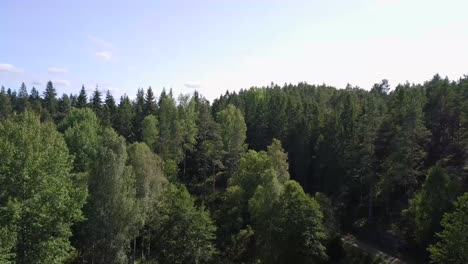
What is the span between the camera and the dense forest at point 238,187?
27688 millimetres

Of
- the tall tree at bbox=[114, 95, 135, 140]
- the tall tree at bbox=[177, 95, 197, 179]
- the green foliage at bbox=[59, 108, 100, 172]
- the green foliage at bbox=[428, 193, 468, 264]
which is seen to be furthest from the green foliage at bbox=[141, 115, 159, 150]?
the green foliage at bbox=[428, 193, 468, 264]

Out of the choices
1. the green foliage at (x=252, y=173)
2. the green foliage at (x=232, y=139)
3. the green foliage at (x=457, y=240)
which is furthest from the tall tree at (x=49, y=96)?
the green foliage at (x=457, y=240)

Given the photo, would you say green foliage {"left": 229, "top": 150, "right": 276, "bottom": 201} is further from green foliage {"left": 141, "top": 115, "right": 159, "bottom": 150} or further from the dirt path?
green foliage {"left": 141, "top": 115, "right": 159, "bottom": 150}

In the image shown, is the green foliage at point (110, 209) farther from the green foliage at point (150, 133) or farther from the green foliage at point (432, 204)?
the green foliage at point (150, 133)

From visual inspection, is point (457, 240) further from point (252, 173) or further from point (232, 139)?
point (232, 139)

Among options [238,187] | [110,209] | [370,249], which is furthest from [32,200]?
[370,249]

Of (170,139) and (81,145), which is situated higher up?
(170,139)

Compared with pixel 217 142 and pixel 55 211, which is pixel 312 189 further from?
pixel 55 211

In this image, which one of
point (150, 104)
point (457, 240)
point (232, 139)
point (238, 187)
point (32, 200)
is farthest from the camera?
point (150, 104)

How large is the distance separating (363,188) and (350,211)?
3.67 meters

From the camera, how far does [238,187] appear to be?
164 feet

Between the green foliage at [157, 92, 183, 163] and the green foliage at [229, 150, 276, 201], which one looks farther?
the green foliage at [157, 92, 183, 163]

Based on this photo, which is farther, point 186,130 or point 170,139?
point 186,130

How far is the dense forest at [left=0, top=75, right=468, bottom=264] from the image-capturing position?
1090 inches
